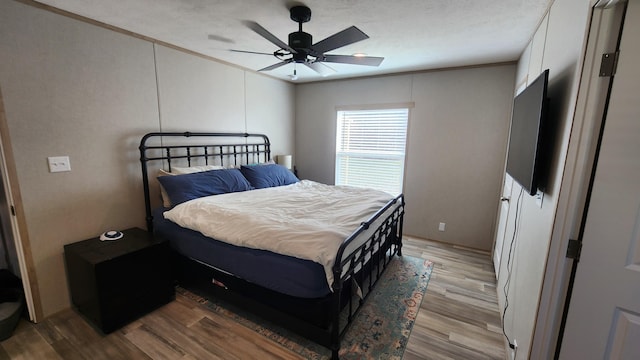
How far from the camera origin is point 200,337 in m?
1.98

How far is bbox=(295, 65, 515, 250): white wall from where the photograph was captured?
336 centimetres

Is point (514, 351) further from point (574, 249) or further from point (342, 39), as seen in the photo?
point (342, 39)

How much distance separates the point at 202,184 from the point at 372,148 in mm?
2671

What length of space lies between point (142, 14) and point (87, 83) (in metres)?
0.79

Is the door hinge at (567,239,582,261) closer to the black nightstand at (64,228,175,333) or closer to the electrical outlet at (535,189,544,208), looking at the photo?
the electrical outlet at (535,189,544,208)

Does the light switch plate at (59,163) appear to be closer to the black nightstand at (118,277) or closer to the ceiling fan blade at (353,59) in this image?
the black nightstand at (118,277)

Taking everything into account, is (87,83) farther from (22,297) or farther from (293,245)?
(293,245)

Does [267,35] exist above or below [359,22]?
below

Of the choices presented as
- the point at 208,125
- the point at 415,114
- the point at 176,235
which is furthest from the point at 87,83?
the point at 415,114

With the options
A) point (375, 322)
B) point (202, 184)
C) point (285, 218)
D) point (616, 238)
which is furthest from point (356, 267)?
point (202, 184)

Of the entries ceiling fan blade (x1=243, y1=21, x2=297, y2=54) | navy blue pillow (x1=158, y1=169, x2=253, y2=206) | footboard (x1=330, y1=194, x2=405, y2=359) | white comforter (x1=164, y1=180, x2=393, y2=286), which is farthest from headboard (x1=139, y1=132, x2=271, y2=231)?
footboard (x1=330, y1=194, x2=405, y2=359)

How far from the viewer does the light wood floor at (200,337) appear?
6.03 ft

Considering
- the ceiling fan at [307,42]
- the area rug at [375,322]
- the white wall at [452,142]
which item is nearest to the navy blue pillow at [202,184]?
the area rug at [375,322]

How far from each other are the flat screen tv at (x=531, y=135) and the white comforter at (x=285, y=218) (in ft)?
3.70
